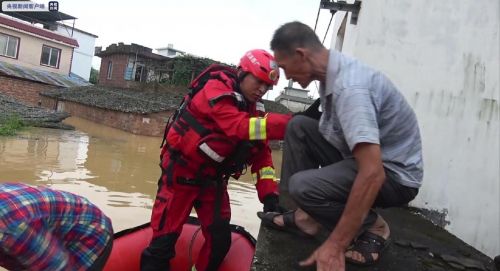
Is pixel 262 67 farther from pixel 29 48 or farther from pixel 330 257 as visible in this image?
pixel 29 48

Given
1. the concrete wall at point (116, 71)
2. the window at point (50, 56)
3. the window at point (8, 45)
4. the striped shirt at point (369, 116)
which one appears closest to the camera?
the striped shirt at point (369, 116)

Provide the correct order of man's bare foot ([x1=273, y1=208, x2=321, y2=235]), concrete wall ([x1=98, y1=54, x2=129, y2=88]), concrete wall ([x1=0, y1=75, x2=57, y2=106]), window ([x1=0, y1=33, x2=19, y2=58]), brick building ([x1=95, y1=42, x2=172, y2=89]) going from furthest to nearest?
concrete wall ([x1=98, y1=54, x2=129, y2=88]) < brick building ([x1=95, y1=42, x2=172, y2=89]) < window ([x1=0, y1=33, x2=19, y2=58]) < concrete wall ([x1=0, y1=75, x2=57, y2=106]) < man's bare foot ([x1=273, y1=208, x2=321, y2=235])

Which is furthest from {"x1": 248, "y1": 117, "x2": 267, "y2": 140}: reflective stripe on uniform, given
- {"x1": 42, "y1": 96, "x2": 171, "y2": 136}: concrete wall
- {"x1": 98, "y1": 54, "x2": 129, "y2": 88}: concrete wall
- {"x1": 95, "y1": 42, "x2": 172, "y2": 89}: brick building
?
{"x1": 98, "y1": 54, "x2": 129, "y2": 88}: concrete wall

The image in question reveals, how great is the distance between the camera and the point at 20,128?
15656 mm

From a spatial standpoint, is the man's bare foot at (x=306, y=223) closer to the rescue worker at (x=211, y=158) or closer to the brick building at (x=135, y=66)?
Answer: the rescue worker at (x=211, y=158)

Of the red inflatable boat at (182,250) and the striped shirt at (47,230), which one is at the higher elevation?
the striped shirt at (47,230)

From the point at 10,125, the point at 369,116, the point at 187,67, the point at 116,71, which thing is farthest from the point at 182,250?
the point at 116,71

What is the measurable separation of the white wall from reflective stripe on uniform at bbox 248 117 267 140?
3536cm

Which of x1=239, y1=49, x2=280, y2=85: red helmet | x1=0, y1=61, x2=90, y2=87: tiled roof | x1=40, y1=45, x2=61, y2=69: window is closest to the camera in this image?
x1=239, y1=49, x2=280, y2=85: red helmet

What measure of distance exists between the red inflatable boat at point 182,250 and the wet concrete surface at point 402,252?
822 millimetres

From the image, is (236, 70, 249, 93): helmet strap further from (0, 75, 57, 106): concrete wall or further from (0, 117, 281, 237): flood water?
(0, 75, 57, 106): concrete wall

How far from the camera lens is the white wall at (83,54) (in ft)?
116

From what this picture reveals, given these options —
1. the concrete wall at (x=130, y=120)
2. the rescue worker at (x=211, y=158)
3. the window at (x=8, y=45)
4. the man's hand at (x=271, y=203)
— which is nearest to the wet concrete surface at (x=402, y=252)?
the man's hand at (x=271, y=203)

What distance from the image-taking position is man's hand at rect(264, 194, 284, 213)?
3.21 metres
